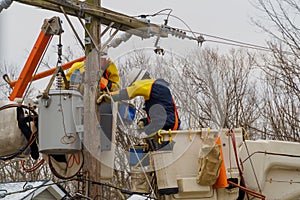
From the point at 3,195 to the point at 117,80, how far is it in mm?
2021

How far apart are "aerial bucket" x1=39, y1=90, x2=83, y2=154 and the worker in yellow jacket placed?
21.4 inches

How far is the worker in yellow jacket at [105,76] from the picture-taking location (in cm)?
807

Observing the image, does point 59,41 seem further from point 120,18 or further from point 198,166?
point 198,166

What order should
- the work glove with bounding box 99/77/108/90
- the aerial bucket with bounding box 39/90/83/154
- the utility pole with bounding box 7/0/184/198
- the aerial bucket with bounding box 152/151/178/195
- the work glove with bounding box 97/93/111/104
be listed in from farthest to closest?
1. the work glove with bounding box 99/77/108/90
2. the work glove with bounding box 97/93/111/104
3. the utility pole with bounding box 7/0/184/198
4. the aerial bucket with bounding box 39/90/83/154
5. the aerial bucket with bounding box 152/151/178/195

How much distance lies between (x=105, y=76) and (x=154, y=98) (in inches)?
29.9

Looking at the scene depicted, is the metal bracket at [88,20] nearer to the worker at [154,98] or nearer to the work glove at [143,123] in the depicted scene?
the worker at [154,98]

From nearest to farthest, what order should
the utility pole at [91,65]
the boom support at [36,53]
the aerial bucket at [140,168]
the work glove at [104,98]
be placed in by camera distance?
the aerial bucket at [140,168] < the utility pole at [91,65] < the work glove at [104,98] < the boom support at [36,53]

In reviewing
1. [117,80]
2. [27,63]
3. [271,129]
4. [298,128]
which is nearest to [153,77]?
[117,80]

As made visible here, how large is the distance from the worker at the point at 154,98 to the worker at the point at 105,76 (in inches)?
10.0

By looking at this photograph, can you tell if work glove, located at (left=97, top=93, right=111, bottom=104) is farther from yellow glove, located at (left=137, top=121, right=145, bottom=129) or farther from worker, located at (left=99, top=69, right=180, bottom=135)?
yellow glove, located at (left=137, top=121, right=145, bottom=129)

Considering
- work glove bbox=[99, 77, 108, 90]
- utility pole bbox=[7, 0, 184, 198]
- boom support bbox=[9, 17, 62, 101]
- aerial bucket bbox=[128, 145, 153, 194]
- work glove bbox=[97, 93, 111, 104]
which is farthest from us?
boom support bbox=[9, 17, 62, 101]

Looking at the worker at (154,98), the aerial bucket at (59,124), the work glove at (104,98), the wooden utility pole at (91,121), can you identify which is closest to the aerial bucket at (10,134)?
the aerial bucket at (59,124)

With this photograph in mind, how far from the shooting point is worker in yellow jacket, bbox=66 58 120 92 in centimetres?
807

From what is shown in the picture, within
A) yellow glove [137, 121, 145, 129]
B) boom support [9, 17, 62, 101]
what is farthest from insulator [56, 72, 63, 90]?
yellow glove [137, 121, 145, 129]
